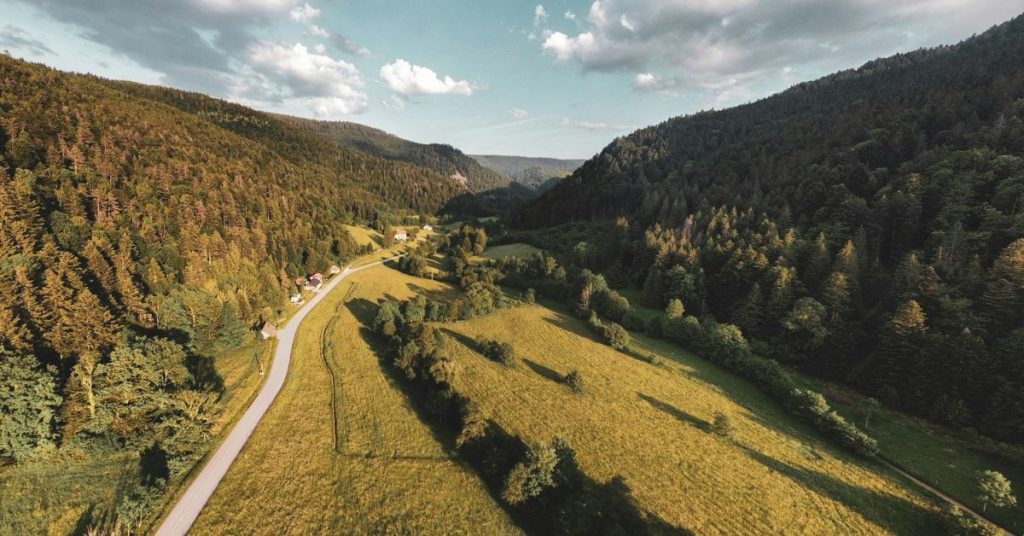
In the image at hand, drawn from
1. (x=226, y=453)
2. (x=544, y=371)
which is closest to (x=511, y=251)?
(x=544, y=371)

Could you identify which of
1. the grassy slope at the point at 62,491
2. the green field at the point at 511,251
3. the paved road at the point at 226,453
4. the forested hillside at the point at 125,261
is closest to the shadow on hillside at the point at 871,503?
the paved road at the point at 226,453

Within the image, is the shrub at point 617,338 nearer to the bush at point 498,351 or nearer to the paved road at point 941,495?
the bush at point 498,351

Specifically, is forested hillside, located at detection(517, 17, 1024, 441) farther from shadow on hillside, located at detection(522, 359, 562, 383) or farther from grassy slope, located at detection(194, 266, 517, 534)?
grassy slope, located at detection(194, 266, 517, 534)

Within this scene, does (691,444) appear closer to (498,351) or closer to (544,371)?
(544,371)

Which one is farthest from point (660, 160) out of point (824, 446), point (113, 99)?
point (113, 99)

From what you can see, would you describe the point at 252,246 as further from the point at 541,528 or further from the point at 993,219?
the point at 993,219
